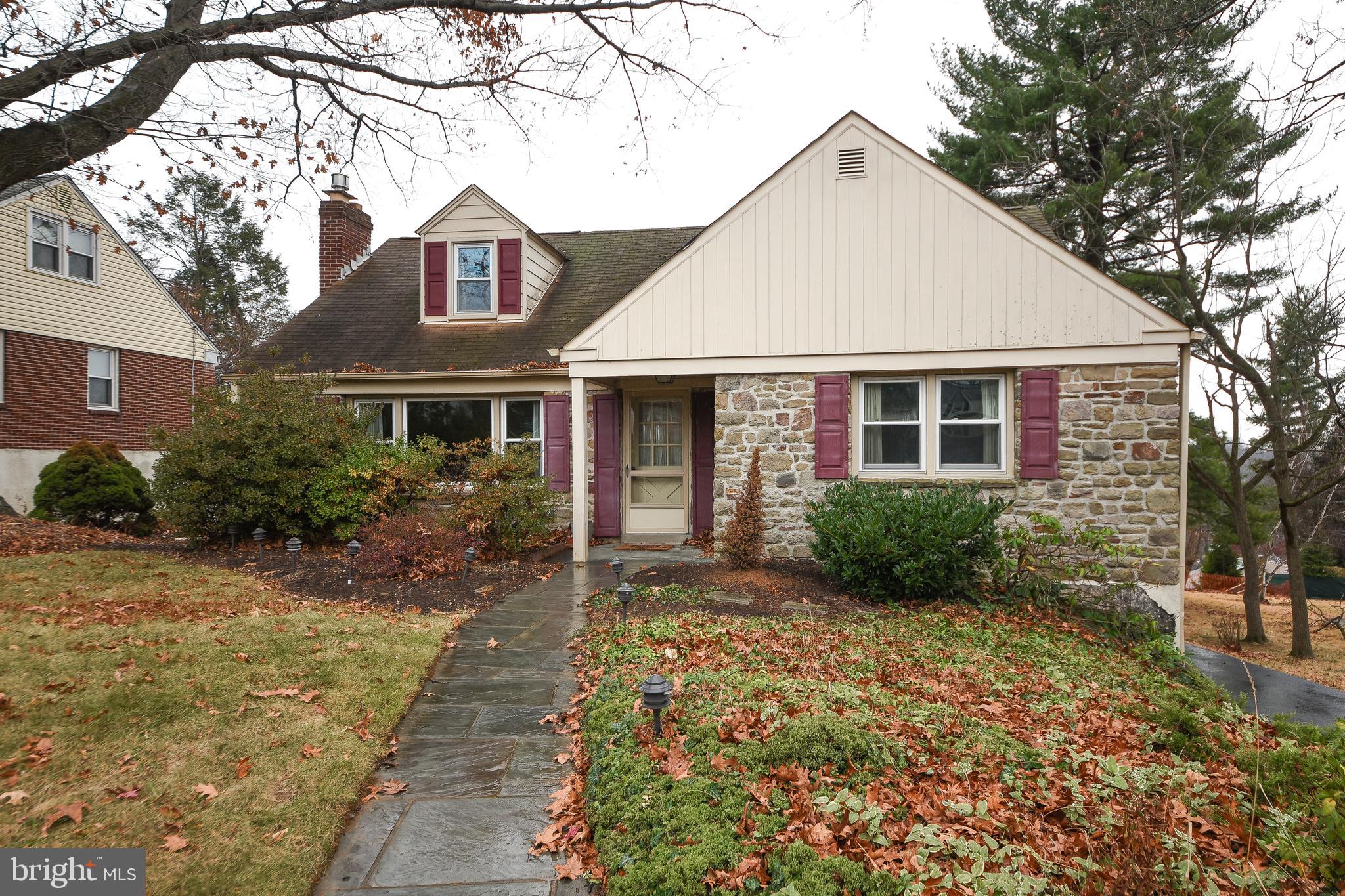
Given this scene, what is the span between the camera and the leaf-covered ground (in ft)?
7.99

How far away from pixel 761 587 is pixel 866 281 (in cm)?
424

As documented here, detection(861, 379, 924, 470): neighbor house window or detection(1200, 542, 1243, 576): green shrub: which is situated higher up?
detection(861, 379, 924, 470): neighbor house window

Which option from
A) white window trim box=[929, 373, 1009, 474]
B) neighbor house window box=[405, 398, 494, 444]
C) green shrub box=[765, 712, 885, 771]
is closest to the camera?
green shrub box=[765, 712, 885, 771]

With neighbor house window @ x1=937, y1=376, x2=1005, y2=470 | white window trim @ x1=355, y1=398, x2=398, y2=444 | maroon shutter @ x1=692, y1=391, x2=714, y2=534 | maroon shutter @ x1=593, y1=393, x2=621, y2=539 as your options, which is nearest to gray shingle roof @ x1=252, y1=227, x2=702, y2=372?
white window trim @ x1=355, y1=398, x2=398, y2=444

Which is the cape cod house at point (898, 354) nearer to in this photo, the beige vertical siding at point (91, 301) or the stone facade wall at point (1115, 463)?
the stone facade wall at point (1115, 463)

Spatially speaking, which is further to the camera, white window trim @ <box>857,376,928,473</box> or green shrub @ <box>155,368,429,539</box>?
green shrub @ <box>155,368,429,539</box>

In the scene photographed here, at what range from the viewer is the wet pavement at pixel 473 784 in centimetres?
298

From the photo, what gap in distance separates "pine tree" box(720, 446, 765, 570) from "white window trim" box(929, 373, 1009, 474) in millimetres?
2515

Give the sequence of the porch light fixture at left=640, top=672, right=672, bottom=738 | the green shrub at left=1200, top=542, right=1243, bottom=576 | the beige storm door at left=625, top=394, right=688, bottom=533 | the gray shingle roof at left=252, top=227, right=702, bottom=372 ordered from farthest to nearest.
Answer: the green shrub at left=1200, top=542, right=1243, bottom=576 → the gray shingle roof at left=252, top=227, right=702, bottom=372 → the beige storm door at left=625, top=394, right=688, bottom=533 → the porch light fixture at left=640, top=672, right=672, bottom=738

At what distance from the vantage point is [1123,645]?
720cm

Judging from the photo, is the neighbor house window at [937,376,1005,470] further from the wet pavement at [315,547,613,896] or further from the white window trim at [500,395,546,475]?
the white window trim at [500,395,546,475]

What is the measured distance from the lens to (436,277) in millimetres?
13062

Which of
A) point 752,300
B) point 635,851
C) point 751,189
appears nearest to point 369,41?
point 751,189

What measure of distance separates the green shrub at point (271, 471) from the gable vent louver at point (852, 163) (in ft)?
23.8
